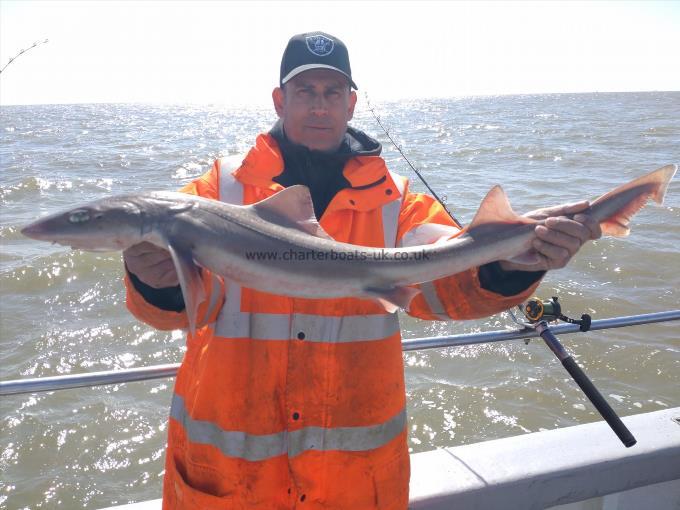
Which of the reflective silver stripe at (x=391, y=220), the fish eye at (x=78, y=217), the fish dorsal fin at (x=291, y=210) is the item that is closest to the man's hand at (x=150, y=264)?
the fish eye at (x=78, y=217)

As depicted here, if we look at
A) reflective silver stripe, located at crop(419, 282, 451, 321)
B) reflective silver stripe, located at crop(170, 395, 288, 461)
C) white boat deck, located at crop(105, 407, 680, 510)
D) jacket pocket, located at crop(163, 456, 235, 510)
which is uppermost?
reflective silver stripe, located at crop(419, 282, 451, 321)

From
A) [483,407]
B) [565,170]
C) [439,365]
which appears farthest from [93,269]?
[565,170]

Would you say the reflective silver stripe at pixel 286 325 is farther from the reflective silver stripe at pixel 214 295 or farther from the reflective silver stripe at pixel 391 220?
the reflective silver stripe at pixel 391 220

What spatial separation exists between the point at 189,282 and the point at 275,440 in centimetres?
91

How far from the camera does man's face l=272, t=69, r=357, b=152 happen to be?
3.21 meters

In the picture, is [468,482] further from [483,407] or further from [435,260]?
[483,407]

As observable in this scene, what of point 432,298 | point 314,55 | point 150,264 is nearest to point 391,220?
point 432,298

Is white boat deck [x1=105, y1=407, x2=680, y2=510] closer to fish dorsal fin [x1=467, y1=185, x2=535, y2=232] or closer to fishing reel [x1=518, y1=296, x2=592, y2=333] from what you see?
fishing reel [x1=518, y1=296, x2=592, y2=333]

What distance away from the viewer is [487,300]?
2869mm

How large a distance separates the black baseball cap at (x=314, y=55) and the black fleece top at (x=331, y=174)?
34cm

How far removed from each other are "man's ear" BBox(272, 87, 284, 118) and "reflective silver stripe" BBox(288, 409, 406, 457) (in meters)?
1.92

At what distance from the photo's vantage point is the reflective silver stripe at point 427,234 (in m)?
2.91

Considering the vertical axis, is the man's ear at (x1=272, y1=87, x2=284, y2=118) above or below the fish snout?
above

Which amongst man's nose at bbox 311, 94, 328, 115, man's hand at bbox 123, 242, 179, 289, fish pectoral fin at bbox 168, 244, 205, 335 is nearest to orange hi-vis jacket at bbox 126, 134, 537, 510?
man's hand at bbox 123, 242, 179, 289
